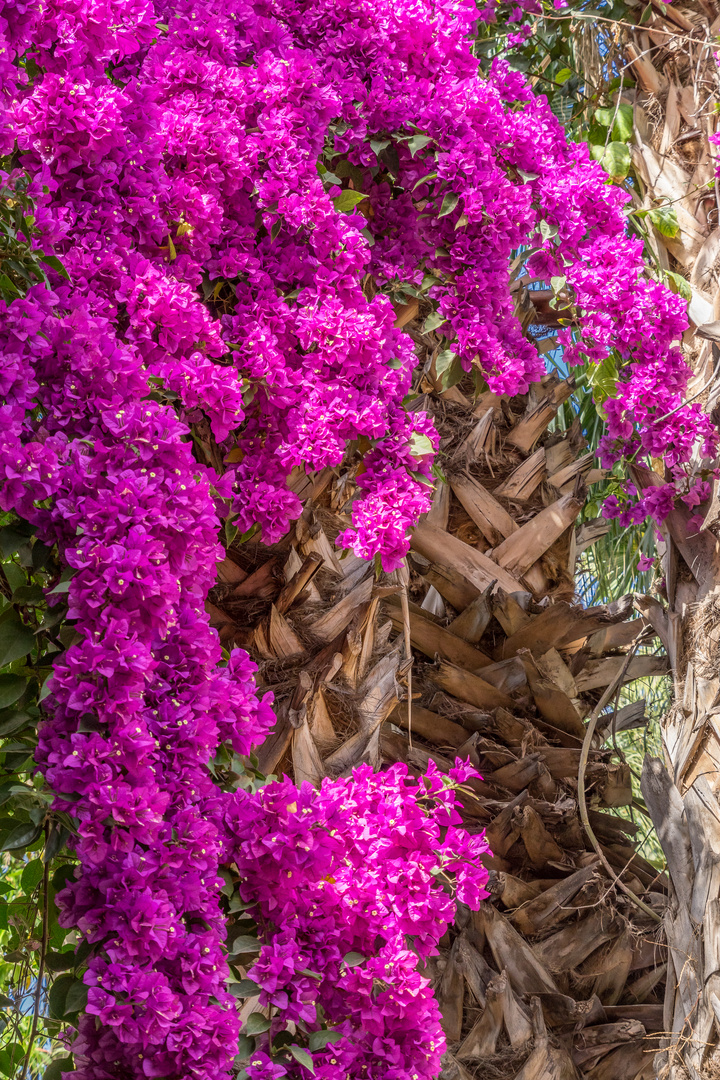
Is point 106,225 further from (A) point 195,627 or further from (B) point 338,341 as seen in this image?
(A) point 195,627

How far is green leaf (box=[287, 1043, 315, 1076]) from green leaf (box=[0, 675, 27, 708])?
0.40 metres

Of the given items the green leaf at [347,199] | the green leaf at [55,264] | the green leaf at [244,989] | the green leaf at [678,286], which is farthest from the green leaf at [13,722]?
the green leaf at [678,286]

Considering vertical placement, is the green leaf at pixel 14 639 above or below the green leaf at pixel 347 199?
below

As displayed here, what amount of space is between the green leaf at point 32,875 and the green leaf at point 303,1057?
38cm

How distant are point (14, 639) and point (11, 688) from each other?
0.05 m

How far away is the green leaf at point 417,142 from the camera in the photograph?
1.25 meters

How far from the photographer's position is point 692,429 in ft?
5.09

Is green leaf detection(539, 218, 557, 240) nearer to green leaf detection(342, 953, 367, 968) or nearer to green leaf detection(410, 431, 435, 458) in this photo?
green leaf detection(410, 431, 435, 458)

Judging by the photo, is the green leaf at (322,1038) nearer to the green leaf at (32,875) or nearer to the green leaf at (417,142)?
the green leaf at (32,875)

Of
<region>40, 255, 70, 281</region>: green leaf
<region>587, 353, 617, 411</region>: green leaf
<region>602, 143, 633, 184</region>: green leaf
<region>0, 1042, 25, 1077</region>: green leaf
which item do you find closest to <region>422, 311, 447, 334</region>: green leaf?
<region>587, 353, 617, 411</region>: green leaf

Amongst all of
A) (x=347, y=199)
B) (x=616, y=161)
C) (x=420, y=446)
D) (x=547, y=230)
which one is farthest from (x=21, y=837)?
(x=616, y=161)

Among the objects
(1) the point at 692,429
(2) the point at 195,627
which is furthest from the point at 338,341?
(1) the point at 692,429

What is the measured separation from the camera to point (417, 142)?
126 centimetres

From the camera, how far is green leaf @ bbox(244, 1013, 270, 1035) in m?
0.93
